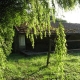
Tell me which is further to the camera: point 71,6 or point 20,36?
point 20,36

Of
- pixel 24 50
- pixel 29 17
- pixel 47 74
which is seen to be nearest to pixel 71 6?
pixel 29 17

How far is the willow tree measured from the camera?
691 cm

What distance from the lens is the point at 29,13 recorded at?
7.38m

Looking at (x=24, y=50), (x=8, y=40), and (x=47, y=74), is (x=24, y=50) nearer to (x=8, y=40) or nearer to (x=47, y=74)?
(x=47, y=74)

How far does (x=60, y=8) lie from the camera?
23.2ft

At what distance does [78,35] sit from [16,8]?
18.5m

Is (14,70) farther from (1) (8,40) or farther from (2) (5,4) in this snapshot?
(2) (5,4)

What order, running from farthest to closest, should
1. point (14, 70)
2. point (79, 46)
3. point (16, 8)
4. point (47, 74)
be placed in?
point (79, 46), point (14, 70), point (47, 74), point (16, 8)

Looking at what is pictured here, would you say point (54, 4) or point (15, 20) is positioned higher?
point (54, 4)

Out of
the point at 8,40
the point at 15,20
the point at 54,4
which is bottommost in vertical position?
the point at 8,40

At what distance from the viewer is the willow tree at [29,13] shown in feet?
22.7

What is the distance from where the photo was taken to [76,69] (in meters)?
13.7

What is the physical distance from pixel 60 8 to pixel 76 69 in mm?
7322

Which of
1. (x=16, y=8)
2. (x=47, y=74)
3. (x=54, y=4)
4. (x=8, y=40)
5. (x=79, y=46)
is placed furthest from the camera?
(x=79, y=46)
